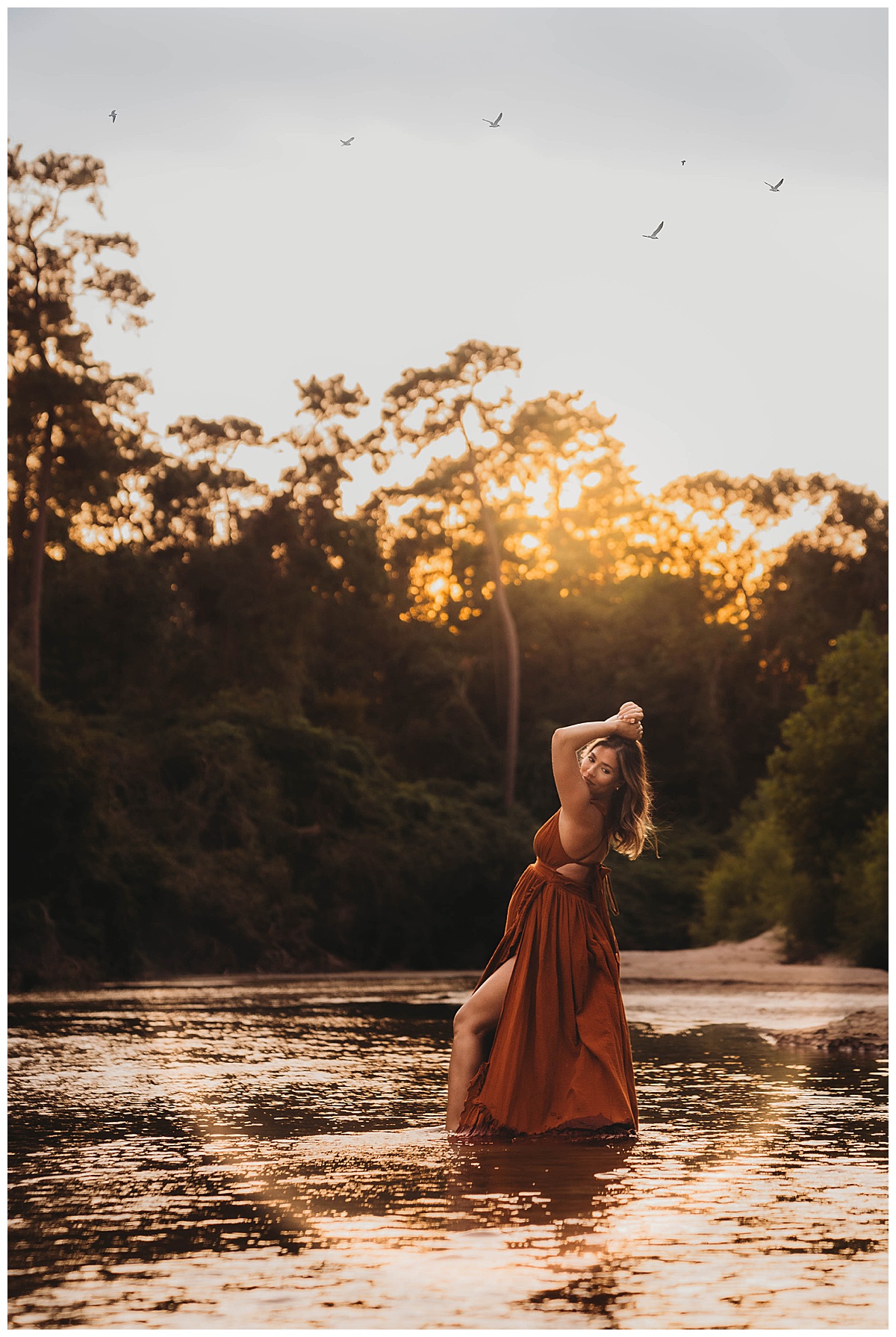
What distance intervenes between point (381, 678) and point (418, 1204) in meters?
42.2

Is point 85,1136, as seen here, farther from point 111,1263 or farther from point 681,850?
point 681,850

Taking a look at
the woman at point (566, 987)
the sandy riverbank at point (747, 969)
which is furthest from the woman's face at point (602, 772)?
the sandy riverbank at point (747, 969)

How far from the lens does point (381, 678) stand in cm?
4794

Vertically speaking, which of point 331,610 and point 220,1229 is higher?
point 331,610

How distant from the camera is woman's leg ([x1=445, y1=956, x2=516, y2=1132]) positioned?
7.21m

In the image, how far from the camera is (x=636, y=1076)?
11.1 m

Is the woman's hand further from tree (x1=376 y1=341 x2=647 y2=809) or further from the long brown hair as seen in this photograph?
tree (x1=376 y1=341 x2=647 y2=809)

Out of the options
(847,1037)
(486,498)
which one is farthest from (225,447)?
(847,1037)

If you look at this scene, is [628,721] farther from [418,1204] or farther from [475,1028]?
[418,1204]

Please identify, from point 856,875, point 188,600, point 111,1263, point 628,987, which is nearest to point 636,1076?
point 111,1263

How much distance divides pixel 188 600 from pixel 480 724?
874 cm

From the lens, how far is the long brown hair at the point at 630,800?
724 cm

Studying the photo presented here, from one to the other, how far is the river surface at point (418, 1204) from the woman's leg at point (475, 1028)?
314 mm

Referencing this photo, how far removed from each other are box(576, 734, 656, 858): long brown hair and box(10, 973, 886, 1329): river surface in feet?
4.19
